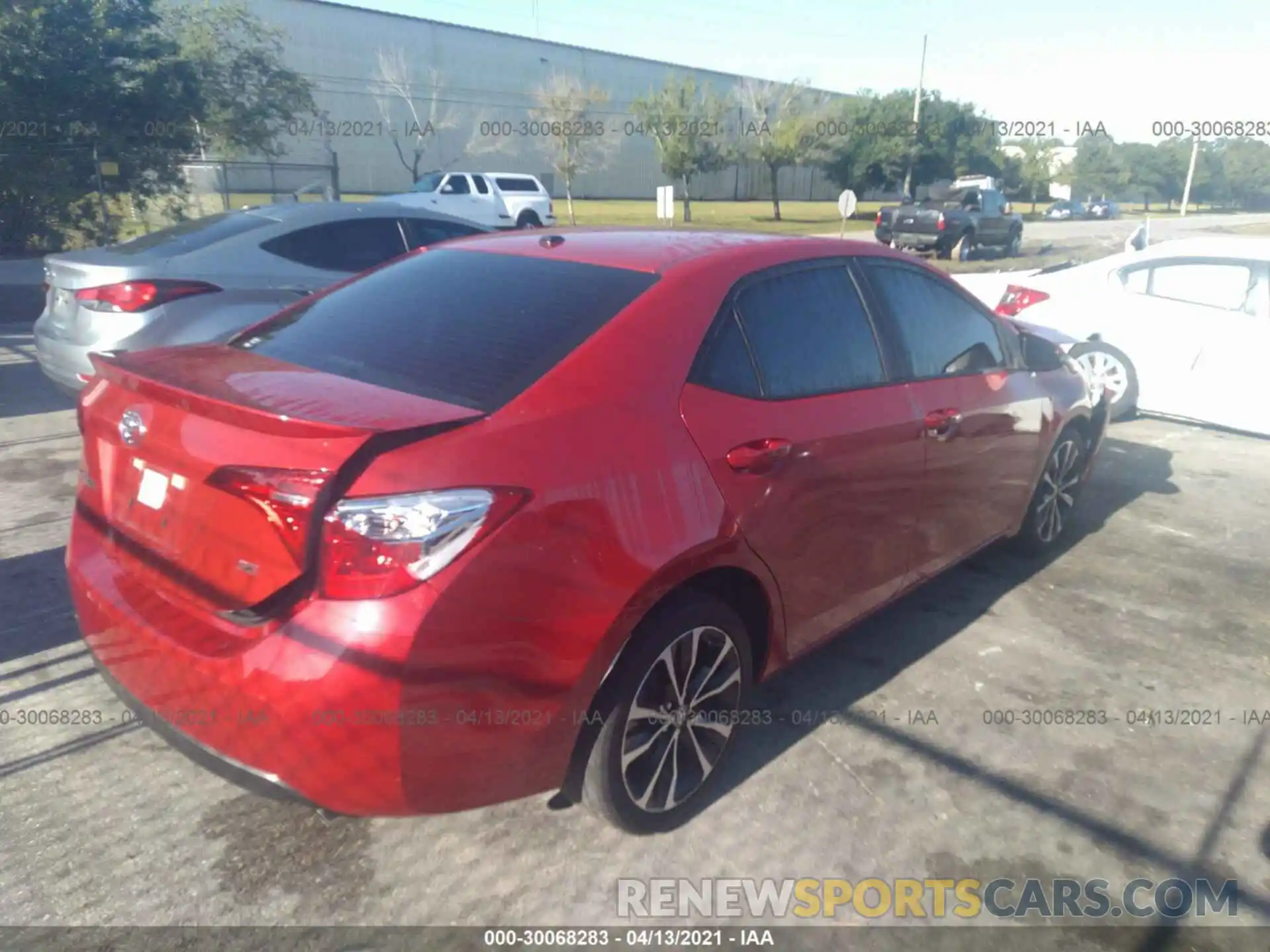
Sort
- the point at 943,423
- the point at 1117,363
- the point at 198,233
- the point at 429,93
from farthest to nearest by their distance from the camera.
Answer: the point at 429,93 < the point at 1117,363 < the point at 198,233 < the point at 943,423

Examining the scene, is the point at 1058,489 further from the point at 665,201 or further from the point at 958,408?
the point at 665,201

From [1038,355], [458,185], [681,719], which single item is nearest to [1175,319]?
[1038,355]

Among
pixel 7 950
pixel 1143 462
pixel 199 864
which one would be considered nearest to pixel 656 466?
pixel 199 864

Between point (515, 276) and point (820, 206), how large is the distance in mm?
67568

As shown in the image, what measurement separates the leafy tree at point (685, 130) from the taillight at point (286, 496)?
4709 cm

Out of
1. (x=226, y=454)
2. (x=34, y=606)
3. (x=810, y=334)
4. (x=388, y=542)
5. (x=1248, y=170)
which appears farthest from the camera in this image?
(x=1248, y=170)

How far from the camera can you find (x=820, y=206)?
220ft

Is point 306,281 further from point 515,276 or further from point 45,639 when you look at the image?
point 515,276

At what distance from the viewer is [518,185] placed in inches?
1186

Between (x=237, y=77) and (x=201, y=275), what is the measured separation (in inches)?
919

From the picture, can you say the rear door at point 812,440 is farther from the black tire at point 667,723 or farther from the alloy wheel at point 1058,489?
the alloy wheel at point 1058,489

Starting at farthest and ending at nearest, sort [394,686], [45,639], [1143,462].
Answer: [1143,462] < [45,639] < [394,686]

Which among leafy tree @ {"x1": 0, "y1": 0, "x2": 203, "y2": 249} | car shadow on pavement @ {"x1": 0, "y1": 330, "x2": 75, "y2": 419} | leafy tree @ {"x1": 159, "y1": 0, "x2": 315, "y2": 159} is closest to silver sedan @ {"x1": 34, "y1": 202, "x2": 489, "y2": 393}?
car shadow on pavement @ {"x1": 0, "y1": 330, "x2": 75, "y2": 419}

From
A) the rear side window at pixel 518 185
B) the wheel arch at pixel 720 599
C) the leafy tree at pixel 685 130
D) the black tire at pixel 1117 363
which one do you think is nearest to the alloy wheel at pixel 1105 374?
the black tire at pixel 1117 363
